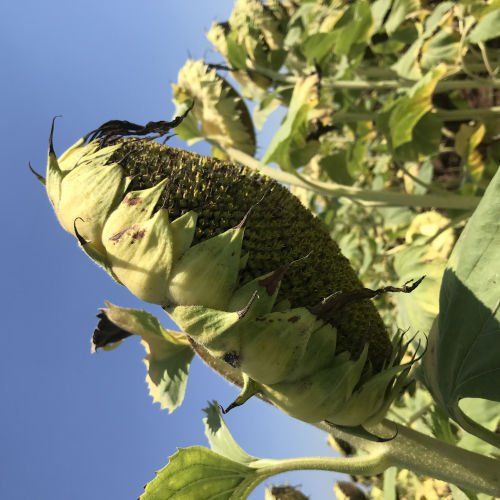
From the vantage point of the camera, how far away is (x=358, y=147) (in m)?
2.39

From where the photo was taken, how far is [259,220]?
665 mm

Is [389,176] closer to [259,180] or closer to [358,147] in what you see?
[358,147]

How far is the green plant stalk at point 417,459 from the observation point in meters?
0.78

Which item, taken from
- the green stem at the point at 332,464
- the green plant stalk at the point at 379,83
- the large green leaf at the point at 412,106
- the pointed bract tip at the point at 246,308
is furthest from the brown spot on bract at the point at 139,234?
the green plant stalk at the point at 379,83

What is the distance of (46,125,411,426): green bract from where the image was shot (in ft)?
2.02

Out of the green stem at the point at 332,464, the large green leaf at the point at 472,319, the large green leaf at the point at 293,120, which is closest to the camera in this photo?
the large green leaf at the point at 472,319

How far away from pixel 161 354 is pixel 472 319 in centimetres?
61

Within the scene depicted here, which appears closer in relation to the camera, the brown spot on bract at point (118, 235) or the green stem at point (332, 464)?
the brown spot on bract at point (118, 235)

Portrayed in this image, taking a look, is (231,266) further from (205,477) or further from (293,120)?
(293,120)

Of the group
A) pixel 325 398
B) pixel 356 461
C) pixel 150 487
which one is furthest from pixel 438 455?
pixel 150 487

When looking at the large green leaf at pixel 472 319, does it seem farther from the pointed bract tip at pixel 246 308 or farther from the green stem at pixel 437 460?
the pointed bract tip at pixel 246 308

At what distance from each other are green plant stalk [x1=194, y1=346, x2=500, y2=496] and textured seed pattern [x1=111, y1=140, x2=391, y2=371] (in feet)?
0.51

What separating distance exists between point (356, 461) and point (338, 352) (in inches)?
9.1

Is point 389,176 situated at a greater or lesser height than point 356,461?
greater
